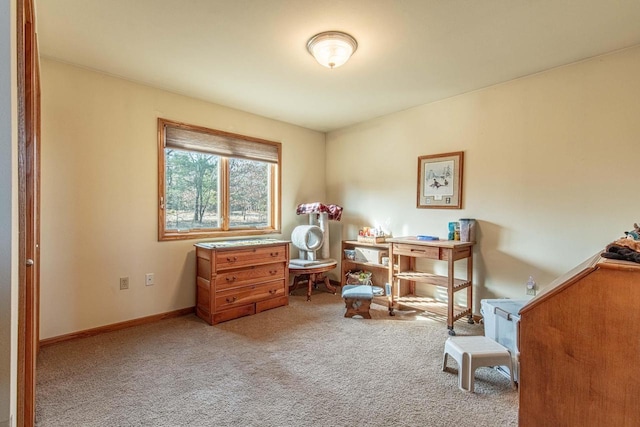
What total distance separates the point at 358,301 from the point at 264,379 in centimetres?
142

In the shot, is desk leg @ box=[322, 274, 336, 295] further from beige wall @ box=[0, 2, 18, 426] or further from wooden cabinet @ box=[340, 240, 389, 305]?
beige wall @ box=[0, 2, 18, 426]

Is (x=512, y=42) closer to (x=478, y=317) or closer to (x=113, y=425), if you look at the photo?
(x=478, y=317)

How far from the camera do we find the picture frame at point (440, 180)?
10.8ft

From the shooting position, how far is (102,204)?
2.79 metres

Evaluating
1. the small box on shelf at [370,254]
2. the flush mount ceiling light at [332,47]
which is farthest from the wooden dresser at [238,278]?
the flush mount ceiling light at [332,47]

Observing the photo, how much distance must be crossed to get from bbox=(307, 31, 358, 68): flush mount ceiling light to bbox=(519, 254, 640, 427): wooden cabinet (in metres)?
1.98

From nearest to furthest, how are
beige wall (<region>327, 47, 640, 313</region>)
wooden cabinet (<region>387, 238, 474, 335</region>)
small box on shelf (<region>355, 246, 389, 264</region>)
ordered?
beige wall (<region>327, 47, 640, 313</region>), wooden cabinet (<region>387, 238, 474, 335</region>), small box on shelf (<region>355, 246, 389, 264</region>)

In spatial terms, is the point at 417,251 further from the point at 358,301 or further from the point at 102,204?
the point at 102,204

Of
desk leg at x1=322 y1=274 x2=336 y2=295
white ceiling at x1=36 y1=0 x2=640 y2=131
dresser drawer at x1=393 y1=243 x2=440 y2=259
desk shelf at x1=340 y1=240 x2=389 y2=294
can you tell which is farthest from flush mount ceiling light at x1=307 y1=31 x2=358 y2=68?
desk leg at x1=322 y1=274 x2=336 y2=295

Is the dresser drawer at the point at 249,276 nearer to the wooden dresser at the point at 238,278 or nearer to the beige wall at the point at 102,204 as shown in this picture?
the wooden dresser at the point at 238,278

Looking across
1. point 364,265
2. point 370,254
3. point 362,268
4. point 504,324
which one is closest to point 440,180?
point 370,254

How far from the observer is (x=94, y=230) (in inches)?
108

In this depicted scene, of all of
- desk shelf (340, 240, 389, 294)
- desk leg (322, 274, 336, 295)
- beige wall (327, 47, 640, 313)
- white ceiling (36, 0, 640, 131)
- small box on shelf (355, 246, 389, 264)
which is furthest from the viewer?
desk leg (322, 274, 336, 295)

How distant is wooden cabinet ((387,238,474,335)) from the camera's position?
2.85 metres
